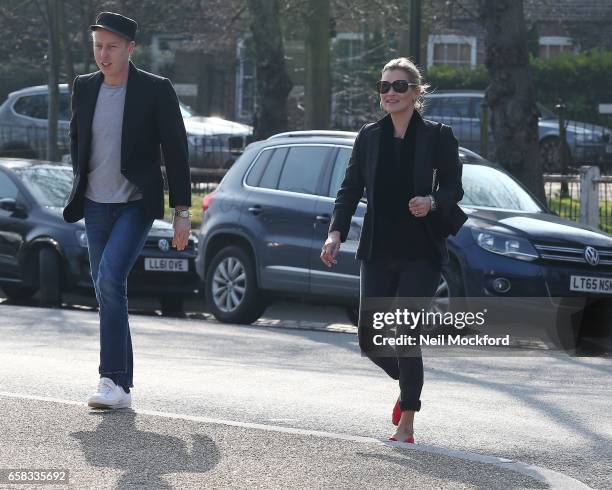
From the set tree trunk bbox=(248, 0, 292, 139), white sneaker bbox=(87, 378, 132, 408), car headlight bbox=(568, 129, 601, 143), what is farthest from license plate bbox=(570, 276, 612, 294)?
car headlight bbox=(568, 129, 601, 143)

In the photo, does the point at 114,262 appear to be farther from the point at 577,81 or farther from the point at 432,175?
the point at 577,81

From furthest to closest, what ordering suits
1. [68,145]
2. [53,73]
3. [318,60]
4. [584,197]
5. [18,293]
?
[68,145] → [318,60] → [53,73] → [584,197] → [18,293]

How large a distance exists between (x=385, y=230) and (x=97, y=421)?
5.29 ft

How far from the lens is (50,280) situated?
14.8m

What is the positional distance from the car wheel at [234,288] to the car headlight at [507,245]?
90.7 inches

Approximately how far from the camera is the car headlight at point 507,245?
1213cm

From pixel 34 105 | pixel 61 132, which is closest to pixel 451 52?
pixel 34 105

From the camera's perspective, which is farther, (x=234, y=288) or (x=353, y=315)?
(x=353, y=315)

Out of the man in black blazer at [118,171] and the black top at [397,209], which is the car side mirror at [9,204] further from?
the black top at [397,209]

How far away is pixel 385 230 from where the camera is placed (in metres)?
6.56

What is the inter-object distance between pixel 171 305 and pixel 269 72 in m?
7.77

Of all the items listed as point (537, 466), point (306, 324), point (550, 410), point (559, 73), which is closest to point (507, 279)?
point (306, 324)

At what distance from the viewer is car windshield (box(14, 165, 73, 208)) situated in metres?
15.5

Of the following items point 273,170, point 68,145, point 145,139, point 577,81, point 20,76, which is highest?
point 145,139
